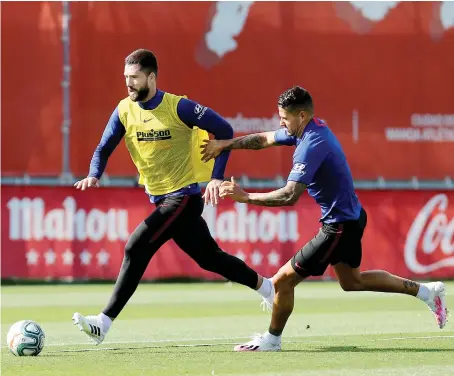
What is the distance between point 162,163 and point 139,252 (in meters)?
0.77

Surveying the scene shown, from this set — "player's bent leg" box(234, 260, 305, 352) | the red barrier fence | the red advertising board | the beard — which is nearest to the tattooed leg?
"player's bent leg" box(234, 260, 305, 352)

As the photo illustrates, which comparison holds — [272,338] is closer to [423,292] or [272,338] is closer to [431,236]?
[423,292]

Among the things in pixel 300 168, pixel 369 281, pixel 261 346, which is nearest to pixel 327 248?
pixel 369 281

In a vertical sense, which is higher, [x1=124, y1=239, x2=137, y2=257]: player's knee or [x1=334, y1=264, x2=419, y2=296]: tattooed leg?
[x1=124, y1=239, x2=137, y2=257]: player's knee

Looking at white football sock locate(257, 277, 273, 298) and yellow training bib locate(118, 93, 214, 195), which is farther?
white football sock locate(257, 277, 273, 298)

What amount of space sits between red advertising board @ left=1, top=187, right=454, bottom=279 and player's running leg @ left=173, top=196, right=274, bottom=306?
28.8 feet

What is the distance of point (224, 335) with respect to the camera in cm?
1120

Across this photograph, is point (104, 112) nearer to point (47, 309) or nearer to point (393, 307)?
point (47, 309)

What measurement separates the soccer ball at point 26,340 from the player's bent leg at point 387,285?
7.96 ft

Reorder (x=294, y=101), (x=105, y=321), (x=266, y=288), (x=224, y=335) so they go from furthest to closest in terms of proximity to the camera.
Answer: (x=224, y=335), (x=266, y=288), (x=105, y=321), (x=294, y=101)

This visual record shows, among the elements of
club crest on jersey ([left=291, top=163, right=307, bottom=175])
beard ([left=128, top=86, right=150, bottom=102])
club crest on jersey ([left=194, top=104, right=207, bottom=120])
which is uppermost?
beard ([left=128, top=86, right=150, bottom=102])

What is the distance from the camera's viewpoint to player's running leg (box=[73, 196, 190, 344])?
9.80 m

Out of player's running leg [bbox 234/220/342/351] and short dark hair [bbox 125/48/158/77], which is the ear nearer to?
player's running leg [bbox 234/220/342/351]

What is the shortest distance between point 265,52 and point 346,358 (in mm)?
11701
